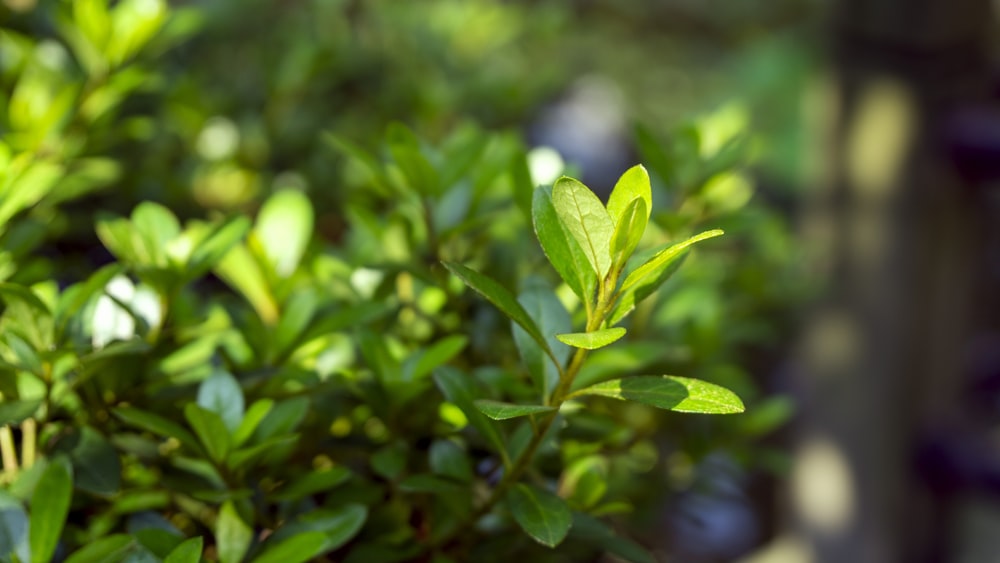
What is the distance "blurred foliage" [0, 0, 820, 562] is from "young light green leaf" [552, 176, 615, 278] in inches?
1.3

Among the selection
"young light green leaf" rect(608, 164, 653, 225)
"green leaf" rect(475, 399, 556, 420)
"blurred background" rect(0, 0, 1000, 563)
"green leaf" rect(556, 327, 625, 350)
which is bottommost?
"blurred background" rect(0, 0, 1000, 563)

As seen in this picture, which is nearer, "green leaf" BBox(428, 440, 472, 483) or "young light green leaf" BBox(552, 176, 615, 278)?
"young light green leaf" BBox(552, 176, 615, 278)

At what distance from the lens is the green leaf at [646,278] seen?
1.61 feet

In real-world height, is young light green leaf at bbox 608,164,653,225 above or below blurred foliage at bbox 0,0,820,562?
above

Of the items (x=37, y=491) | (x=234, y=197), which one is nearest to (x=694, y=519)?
(x=37, y=491)

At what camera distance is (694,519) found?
95 cm

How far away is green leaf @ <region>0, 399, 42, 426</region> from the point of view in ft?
1.77

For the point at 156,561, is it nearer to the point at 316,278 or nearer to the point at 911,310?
the point at 316,278

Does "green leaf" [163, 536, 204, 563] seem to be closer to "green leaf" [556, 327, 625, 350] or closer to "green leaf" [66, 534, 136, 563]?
"green leaf" [66, 534, 136, 563]

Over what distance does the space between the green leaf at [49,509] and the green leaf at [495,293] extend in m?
0.28

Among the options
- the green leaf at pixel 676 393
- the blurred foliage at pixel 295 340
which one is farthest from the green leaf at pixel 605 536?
the green leaf at pixel 676 393

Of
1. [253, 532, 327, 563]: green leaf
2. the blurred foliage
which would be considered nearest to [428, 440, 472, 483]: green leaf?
the blurred foliage

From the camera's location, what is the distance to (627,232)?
51 cm

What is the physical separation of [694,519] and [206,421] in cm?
57
